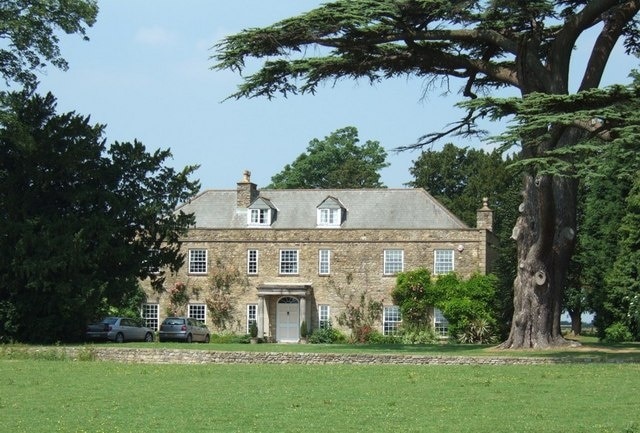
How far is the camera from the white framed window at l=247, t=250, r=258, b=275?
4709 centimetres

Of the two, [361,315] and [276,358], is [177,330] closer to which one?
[361,315]

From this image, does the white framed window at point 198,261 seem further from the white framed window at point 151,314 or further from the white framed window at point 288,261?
the white framed window at point 288,261

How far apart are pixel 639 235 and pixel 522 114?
18.2m

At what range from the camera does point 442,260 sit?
45562 mm

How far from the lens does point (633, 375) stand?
19828 millimetres

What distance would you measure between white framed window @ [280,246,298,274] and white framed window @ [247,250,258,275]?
120 centimetres

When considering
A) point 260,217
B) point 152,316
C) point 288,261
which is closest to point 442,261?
point 288,261

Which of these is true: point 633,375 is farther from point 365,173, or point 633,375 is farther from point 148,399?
point 365,173

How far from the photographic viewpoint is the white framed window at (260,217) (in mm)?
48031

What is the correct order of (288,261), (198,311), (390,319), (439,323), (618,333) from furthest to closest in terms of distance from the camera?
(198,311) < (288,261) < (390,319) < (439,323) < (618,333)

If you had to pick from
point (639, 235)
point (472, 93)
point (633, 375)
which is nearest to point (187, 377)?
point (633, 375)

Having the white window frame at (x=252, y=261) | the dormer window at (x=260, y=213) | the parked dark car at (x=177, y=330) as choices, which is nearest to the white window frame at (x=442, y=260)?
the dormer window at (x=260, y=213)

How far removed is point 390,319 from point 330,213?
5.88 meters

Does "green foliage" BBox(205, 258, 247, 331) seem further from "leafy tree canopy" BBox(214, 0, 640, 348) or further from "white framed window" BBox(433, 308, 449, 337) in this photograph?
"leafy tree canopy" BBox(214, 0, 640, 348)
